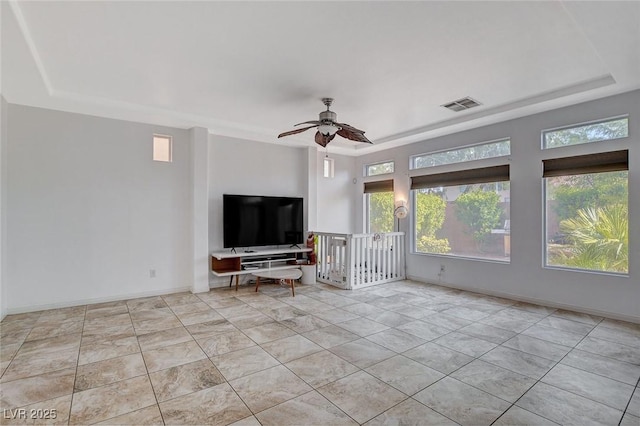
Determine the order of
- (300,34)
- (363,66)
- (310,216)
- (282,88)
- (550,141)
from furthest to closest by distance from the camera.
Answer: (310,216) < (550,141) < (282,88) < (363,66) < (300,34)

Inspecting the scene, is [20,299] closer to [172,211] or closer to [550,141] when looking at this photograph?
[172,211]

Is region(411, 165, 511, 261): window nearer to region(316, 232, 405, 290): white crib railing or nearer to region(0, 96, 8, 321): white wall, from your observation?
region(316, 232, 405, 290): white crib railing

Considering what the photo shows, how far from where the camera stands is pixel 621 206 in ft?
12.8

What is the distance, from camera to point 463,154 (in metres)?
5.64

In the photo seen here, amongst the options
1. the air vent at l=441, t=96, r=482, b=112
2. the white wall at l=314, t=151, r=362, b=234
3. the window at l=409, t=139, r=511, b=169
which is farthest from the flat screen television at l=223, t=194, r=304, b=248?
the air vent at l=441, t=96, r=482, b=112

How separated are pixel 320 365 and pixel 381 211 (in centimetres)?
496

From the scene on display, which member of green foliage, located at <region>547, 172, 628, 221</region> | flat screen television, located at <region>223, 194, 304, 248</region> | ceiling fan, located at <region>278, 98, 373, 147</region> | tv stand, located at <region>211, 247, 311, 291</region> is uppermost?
ceiling fan, located at <region>278, 98, 373, 147</region>

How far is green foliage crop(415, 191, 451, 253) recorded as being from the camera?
19.7 ft

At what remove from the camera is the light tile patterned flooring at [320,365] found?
6.97 feet

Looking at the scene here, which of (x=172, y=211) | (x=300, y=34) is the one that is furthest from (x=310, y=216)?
(x=300, y=34)

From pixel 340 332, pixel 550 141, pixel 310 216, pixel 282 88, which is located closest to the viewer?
pixel 340 332

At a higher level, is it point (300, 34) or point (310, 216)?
point (300, 34)

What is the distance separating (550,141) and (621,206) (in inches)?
48.5

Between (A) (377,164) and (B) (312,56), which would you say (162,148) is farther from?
(A) (377,164)
